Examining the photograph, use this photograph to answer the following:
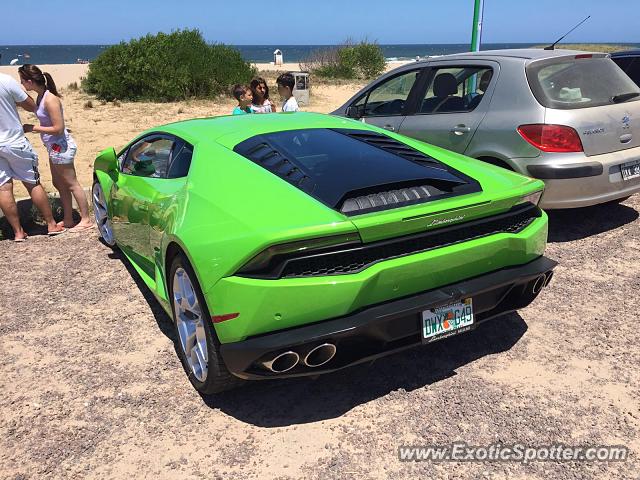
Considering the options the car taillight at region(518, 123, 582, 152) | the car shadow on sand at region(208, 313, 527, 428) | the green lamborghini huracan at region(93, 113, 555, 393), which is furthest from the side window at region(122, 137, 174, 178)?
the car taillight at region(518, 123, 582, 152)

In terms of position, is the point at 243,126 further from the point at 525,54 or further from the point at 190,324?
the point at 525,54

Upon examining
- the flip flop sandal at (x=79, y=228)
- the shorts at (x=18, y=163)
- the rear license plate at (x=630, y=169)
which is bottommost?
the flip flop sandal at (x=79, y=228)

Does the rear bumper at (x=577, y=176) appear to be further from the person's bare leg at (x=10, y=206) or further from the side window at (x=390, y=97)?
the person's bare leg at (x=10, y=206)

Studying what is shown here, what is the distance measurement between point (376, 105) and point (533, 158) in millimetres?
2198

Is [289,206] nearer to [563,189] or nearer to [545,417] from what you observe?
[545,417]

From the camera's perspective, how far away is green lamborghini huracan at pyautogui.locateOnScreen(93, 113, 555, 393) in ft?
7.71

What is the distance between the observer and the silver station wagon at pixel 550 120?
4527 millimetres

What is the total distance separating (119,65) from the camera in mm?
17906

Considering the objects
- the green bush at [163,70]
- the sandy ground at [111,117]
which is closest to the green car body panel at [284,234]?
the sandy ground at [111,117]

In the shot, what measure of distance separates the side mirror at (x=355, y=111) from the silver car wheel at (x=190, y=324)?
395 cm

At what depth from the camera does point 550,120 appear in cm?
450

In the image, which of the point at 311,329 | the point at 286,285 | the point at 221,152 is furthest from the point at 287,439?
the point at 221,152

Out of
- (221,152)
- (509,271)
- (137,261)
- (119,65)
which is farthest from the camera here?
(119,65)

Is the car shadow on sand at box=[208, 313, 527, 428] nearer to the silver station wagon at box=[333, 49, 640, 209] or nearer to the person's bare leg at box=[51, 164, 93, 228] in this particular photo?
the silver station wagon at box=[333, 49, 640, 209]
